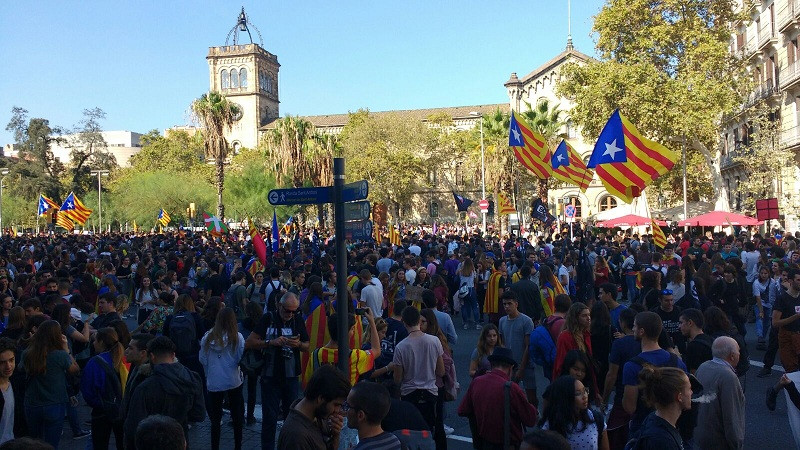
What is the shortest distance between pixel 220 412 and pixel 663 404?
4573mm

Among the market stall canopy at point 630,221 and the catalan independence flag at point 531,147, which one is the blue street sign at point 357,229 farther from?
the market stall canopy at point 630,221

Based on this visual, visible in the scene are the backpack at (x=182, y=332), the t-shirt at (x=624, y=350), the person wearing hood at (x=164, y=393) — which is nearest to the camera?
the person wearing hood at (x=164, y=393)

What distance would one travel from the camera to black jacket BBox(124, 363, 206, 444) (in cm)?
552

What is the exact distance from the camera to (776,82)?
3791 centimetres

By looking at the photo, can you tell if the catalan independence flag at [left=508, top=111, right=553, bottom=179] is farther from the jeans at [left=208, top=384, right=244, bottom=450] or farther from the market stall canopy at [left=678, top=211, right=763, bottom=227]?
the jeans at [left=208, top=384, right=244, bottom=450]

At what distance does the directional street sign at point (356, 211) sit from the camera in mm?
5746

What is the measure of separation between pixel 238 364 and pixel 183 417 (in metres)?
1.69

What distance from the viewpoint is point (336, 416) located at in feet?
14.0

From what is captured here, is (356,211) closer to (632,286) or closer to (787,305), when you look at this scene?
(787,305)

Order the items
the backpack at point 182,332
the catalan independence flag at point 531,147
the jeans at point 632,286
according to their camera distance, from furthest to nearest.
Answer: the catalan independence flag at point 531,147 → the jeans at point 632,286 → the backpack at point 182,332

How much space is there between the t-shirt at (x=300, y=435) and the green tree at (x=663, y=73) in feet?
108

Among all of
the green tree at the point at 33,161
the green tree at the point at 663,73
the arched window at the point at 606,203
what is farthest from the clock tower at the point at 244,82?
the green tree at the point at 663,73

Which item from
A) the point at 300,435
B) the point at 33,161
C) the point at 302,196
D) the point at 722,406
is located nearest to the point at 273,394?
the point at 302,196

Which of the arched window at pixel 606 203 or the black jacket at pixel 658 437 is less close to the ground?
the arched window at pixel 606 203
